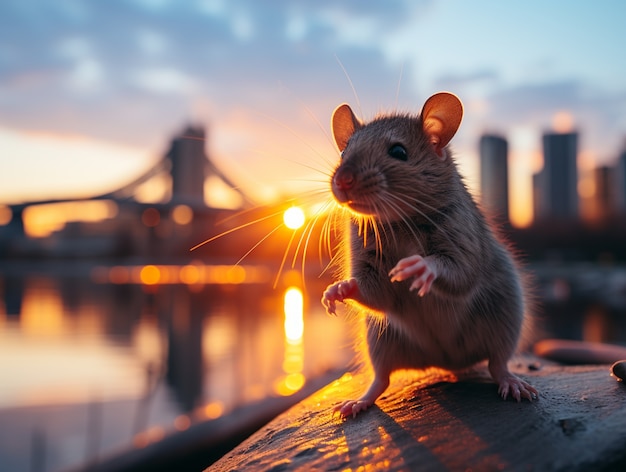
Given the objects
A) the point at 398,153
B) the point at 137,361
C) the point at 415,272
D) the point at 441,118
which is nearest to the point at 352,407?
the point at 415,272

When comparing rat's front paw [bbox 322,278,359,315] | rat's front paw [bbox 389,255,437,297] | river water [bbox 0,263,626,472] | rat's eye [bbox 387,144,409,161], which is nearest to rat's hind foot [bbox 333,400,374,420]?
rat's front paw [bbox 322,278,359,315]

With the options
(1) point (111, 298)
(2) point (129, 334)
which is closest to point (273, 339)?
(2) point (129, 334)

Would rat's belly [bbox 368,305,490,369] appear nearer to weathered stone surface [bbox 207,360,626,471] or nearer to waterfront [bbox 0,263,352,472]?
weathered stone surface [bbox 207,360,626,471]

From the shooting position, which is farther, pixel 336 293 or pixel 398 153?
pixel 398 153

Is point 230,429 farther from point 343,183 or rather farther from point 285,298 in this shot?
point 285,298

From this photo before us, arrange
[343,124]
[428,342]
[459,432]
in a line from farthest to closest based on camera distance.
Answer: [343,124] < [428,342] < [459,432]

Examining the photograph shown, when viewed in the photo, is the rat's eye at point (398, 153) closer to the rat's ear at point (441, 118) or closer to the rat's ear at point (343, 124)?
the rat's ear at point (441, 118)

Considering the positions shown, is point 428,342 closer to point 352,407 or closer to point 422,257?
point 352,407
